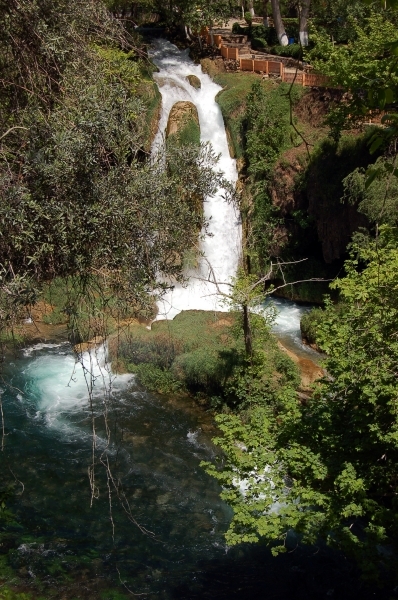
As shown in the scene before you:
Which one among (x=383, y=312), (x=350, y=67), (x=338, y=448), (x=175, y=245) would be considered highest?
(x=350, y=67)

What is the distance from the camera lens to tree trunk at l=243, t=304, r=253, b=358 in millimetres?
14252

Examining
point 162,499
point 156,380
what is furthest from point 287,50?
point 162,499

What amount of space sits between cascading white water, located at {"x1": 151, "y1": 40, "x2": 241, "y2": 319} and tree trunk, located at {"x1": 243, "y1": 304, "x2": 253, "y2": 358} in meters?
4.09

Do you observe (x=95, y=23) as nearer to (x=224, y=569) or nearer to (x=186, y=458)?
(x=224, y=569)

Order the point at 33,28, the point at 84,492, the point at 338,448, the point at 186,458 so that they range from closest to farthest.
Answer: the point at 33,28 < the point at 338,448 < the point at 84,492 < the point at 186,458

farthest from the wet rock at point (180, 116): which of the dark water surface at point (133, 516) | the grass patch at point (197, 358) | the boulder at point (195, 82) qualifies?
the dark water surface at point (133, 516)

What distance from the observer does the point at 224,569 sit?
10.5 m

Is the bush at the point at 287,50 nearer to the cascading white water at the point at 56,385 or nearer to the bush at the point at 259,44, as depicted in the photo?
the bush at the point at 259,44

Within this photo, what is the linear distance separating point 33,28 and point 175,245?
7.94 ft

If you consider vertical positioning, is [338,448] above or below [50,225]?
below

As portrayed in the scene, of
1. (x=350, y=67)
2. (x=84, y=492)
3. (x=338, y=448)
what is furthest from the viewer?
(x=350, y=67)

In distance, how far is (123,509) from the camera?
39.2 feet

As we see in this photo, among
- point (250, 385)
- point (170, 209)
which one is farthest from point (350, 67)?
point (170, 209)

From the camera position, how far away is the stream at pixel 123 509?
396 inches
